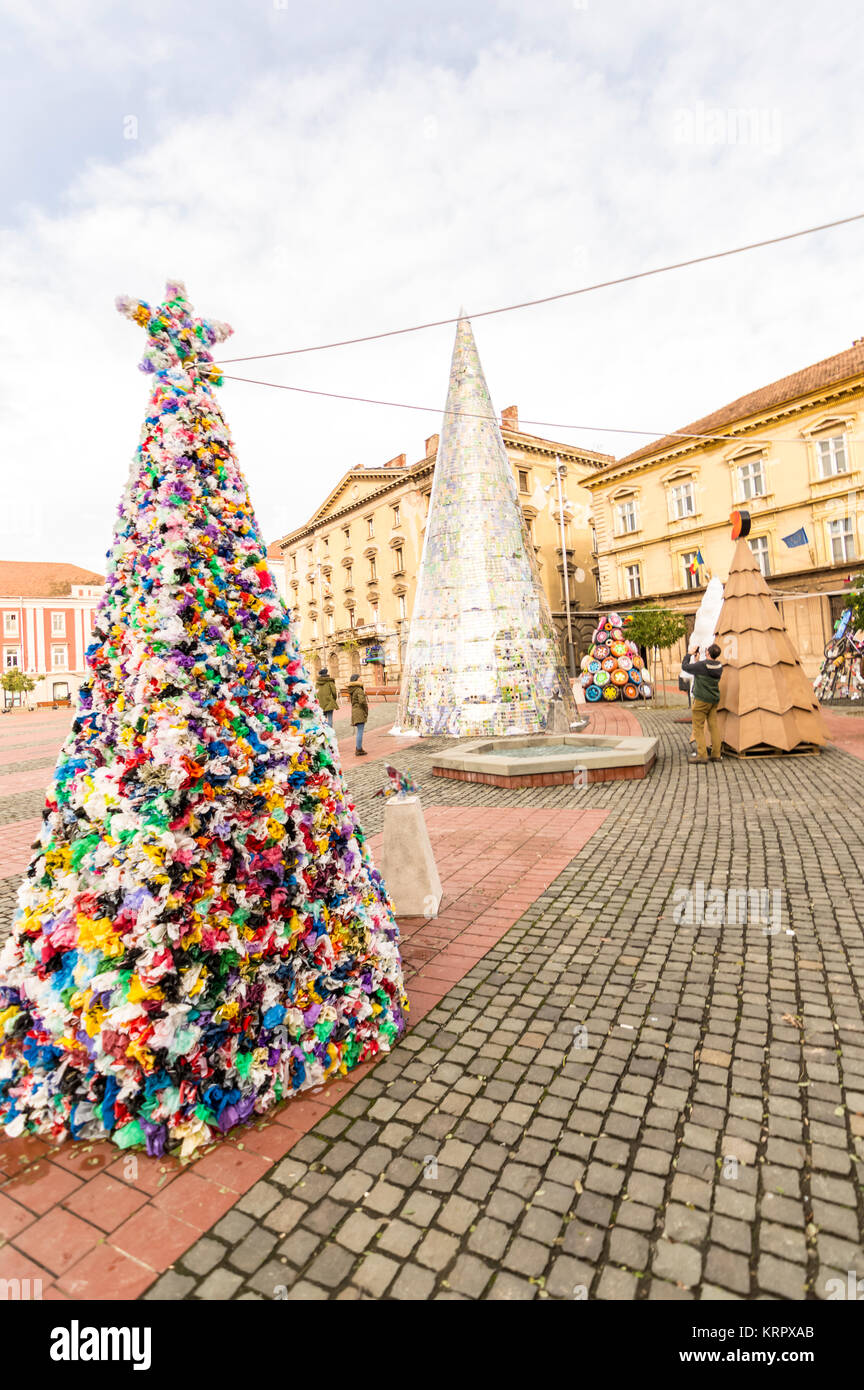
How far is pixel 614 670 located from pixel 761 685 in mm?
11418

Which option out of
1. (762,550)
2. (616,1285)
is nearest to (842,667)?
(762,550)

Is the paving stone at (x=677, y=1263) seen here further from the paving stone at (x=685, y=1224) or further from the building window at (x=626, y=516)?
the building window at (x=626, y=516)

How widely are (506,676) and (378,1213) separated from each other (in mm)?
10574

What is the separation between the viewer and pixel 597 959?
3.75 meters

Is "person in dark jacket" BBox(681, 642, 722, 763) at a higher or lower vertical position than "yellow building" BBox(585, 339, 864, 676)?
lower

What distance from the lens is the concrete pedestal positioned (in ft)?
14.8

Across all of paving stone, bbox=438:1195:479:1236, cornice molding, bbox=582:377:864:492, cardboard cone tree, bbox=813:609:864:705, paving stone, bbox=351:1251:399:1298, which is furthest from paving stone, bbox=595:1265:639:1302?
cornice molding, bbox=582:377:864:492

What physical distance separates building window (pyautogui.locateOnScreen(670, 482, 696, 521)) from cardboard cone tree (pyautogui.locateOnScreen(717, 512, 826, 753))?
2134cm

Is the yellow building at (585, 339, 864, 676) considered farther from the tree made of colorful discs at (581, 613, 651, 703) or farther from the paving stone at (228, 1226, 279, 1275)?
the paving stone at (228, 1226, 279, 1275)

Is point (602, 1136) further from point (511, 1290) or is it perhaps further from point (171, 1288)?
point (171, 1288)

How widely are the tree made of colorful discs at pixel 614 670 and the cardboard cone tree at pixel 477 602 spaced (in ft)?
27.6

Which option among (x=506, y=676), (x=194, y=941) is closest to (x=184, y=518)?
(x=194, y=941)

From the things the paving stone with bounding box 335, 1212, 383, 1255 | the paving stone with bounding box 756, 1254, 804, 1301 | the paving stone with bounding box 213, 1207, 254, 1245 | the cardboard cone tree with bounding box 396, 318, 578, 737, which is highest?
the cardboard cone tree with bounding box 396, 318, 578, 737

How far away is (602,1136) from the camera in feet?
7.79
